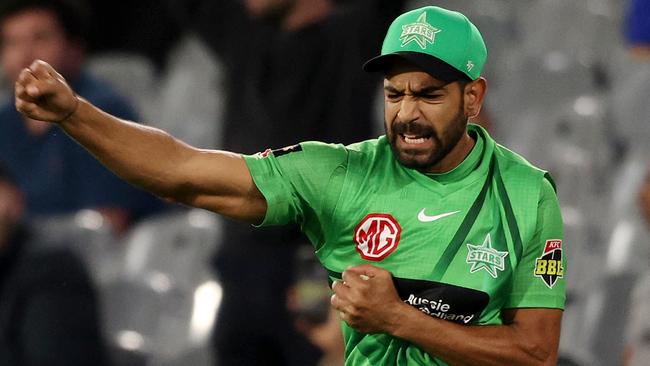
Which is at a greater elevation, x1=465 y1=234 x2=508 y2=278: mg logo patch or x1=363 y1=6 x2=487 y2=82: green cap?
x1=363 y1=6 x2=487 y2=82: green cap

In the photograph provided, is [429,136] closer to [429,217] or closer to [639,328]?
[429,217]

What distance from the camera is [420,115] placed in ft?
9.22

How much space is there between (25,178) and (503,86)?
6.73ft

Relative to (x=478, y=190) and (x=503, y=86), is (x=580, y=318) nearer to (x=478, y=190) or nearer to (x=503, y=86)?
(x=503, y=86)

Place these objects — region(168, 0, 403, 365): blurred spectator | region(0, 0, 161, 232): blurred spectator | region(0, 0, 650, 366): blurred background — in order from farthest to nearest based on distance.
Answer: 1. region(0, 0, 161, 232): blurred spectator
2. region(168, 0, 403, 365): blurred spectator
3. region(0, 0, 650, 366): blurred background

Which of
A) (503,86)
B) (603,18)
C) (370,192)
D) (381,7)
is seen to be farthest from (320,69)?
(370,192)

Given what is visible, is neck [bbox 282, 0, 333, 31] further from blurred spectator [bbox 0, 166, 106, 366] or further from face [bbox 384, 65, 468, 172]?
face [bbox 384, 65, 468, 172]

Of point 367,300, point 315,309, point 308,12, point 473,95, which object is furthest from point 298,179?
point 308,12

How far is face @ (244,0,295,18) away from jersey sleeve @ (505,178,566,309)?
2410 millimetres

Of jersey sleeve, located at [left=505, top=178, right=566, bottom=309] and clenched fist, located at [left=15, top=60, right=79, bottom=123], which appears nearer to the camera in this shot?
clenched fist, located at [left=15, top=60, right=79, bottom=123]

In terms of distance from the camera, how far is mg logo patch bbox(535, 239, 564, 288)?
2.94 metres

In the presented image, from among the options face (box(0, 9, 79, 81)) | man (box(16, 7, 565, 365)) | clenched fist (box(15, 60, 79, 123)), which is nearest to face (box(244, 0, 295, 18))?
face (box(0, 9, 79, 81))

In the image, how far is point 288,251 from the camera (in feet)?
16.4

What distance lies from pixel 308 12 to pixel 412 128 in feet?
7.87
